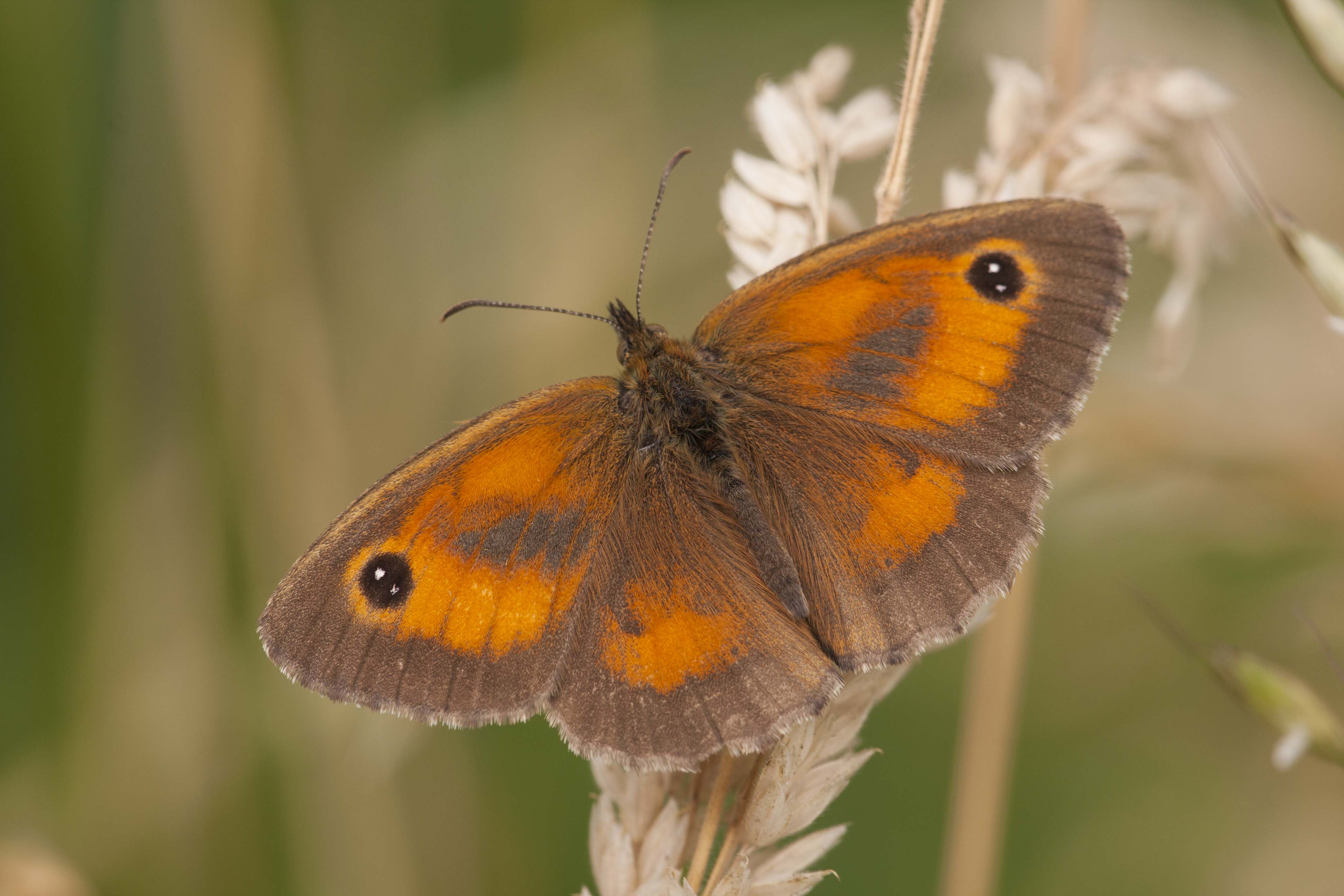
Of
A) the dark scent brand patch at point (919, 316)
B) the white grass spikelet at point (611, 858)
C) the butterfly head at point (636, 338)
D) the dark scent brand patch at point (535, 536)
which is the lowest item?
the white grass spikelet at point (611, 858)

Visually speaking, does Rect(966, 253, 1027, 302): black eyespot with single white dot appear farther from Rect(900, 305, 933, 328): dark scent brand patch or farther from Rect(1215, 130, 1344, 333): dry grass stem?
Rect(1215, 130, 1344, 333): dry grass stem

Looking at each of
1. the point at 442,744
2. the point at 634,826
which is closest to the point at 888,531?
the point at 634,826

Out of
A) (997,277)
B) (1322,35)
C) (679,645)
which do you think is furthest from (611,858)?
(1322,35)

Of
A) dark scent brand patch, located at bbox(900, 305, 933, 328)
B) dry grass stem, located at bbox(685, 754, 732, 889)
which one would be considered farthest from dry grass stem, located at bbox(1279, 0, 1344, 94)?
dry grass stem, located at bbox(685, 754, 732, 889)

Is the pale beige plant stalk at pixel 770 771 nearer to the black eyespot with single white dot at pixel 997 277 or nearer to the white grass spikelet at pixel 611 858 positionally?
the white grass spikelet at pixel 611 858

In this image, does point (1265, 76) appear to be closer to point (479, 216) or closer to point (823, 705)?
point (479, 216)

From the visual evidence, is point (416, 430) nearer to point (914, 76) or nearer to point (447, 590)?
point (447, 590)

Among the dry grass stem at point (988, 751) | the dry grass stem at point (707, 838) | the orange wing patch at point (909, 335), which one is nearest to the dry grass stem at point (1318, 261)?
the orange wing patch at point (909, 335)
